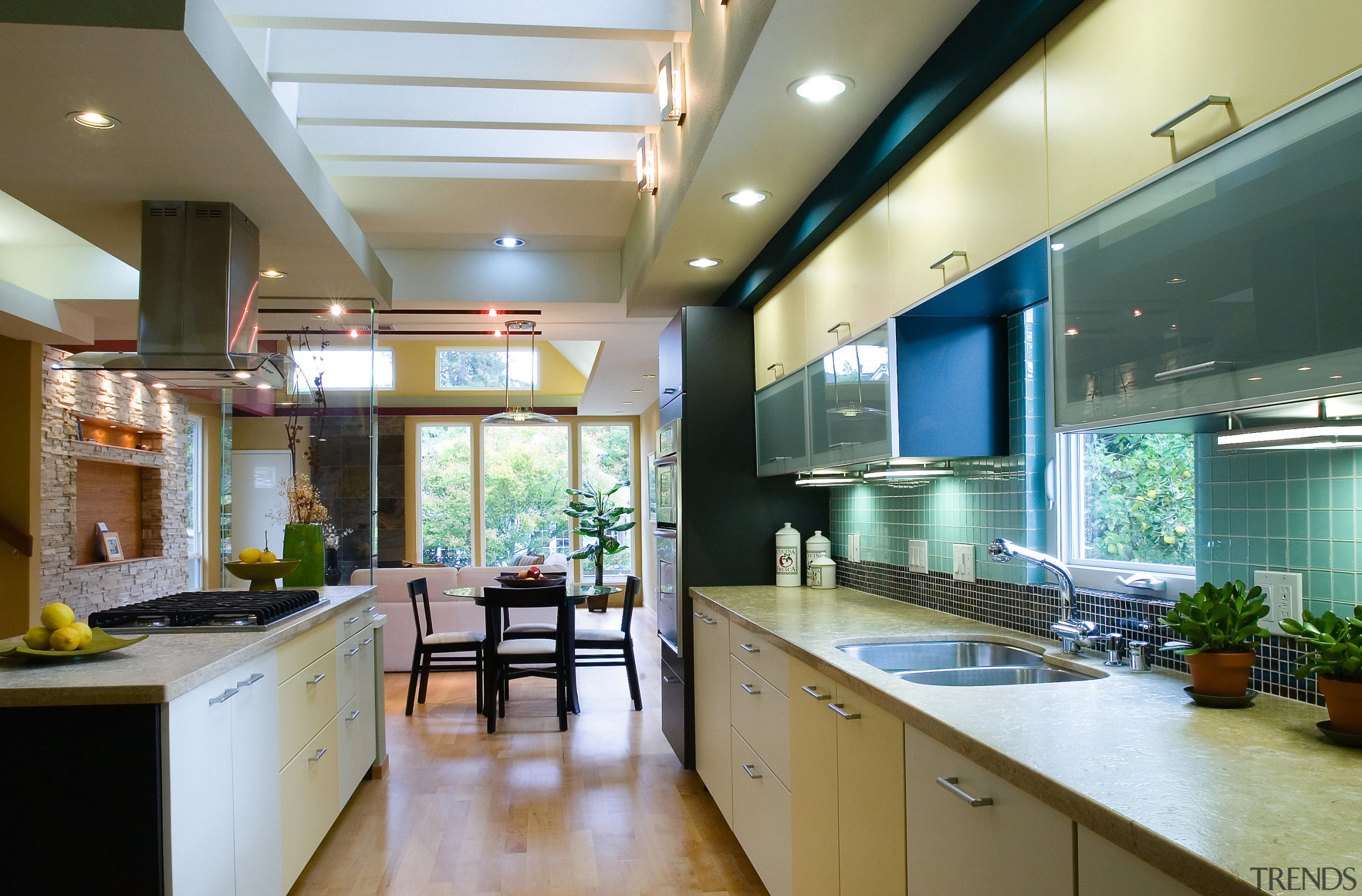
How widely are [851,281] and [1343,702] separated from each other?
1826 mm

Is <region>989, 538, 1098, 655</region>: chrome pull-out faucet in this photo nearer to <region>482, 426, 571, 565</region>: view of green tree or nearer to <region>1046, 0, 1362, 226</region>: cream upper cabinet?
<region>1046, 0, 1362, 226</region>: cream upper cabinet

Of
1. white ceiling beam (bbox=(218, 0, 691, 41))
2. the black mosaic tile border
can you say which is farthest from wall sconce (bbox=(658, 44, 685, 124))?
the black mosaic tile border

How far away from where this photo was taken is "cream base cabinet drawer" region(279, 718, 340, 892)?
2.84 meters

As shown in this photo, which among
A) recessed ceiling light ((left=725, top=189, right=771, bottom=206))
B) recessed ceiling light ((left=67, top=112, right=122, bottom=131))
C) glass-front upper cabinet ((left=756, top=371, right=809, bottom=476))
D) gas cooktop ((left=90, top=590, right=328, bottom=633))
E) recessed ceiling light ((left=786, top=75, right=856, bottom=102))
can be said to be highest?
recessed ceiling light ((left=67, top=112, right=122, bottom=131))

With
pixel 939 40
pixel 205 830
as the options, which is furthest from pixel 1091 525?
pixel 205 830

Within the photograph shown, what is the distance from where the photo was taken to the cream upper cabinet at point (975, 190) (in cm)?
176

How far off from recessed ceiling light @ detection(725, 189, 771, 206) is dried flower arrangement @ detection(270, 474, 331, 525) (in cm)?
253

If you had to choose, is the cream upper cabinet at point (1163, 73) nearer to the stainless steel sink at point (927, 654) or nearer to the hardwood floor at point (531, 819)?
the stainless steel sink at point (927, 654)

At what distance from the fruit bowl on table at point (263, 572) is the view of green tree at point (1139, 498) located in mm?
2976

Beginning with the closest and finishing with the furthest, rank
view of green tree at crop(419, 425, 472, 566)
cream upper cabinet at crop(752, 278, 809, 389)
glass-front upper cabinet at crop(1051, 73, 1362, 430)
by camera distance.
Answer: glass-front upper cabinet at crop(1051, 73, 1362, 430), cream upper cabinet at crop(752, 278, 809, 389), view of green tree at crop(419, 425, 472, 566)

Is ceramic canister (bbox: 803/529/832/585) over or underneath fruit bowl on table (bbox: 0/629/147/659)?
over

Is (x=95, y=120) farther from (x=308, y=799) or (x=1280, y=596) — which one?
(x=1280, y=596)

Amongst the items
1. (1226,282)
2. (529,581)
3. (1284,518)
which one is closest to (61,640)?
(1226,282)

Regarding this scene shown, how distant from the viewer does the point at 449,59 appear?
3318mm
